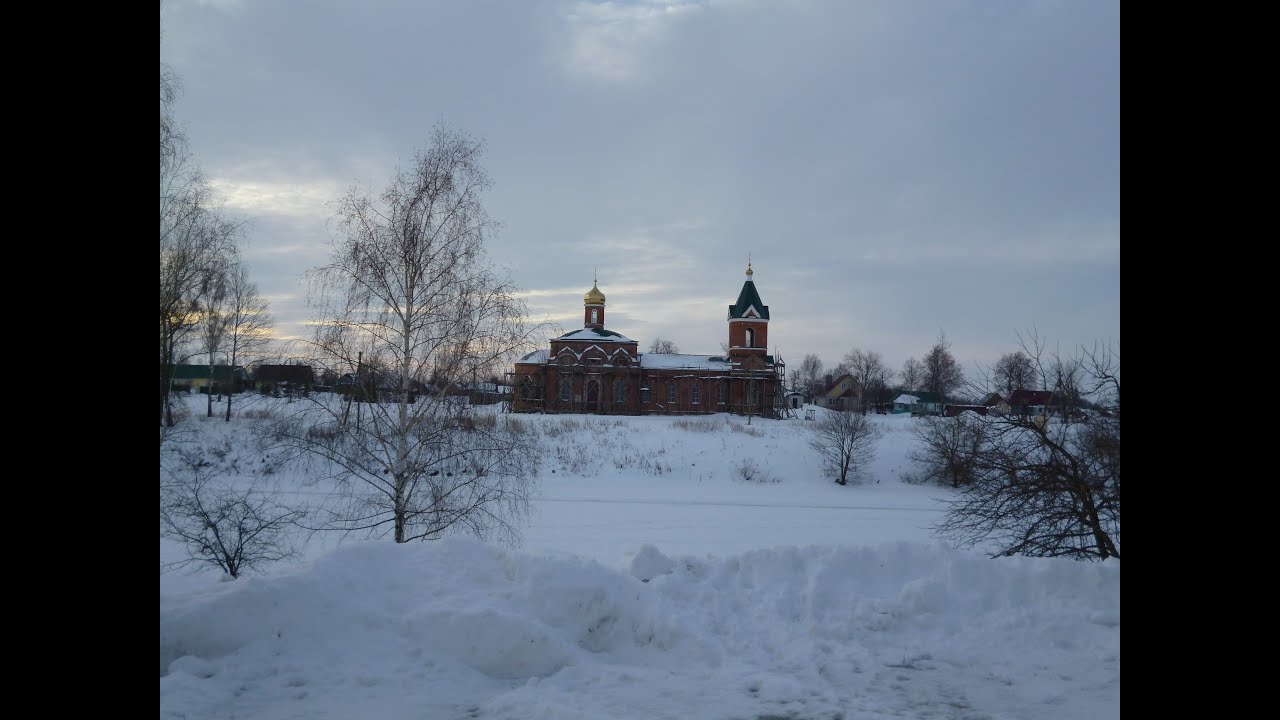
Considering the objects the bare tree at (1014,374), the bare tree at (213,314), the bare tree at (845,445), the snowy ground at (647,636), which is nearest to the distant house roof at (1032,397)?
the bare tree at (1014,374)

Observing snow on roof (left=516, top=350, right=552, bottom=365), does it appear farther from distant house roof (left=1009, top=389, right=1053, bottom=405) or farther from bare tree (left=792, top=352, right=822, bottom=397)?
bare tree (left=792, top=352, right=822, bottom=397)

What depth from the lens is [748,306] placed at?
55094 mm

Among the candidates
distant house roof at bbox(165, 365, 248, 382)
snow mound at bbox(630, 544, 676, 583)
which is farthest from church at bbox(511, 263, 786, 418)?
snow mound at bbox(630, 544, 676, 583)

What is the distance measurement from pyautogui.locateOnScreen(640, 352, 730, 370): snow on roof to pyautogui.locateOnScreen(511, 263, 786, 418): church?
7 cm

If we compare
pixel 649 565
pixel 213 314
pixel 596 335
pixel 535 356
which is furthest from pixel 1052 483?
pixel 596 335

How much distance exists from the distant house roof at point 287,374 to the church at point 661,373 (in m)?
37.4

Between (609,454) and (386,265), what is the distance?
57.8 ft

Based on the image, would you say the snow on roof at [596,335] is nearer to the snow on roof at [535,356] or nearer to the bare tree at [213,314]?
the snow on roof at [535,356]

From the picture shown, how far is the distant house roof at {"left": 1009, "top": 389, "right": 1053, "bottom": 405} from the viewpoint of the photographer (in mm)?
10539
